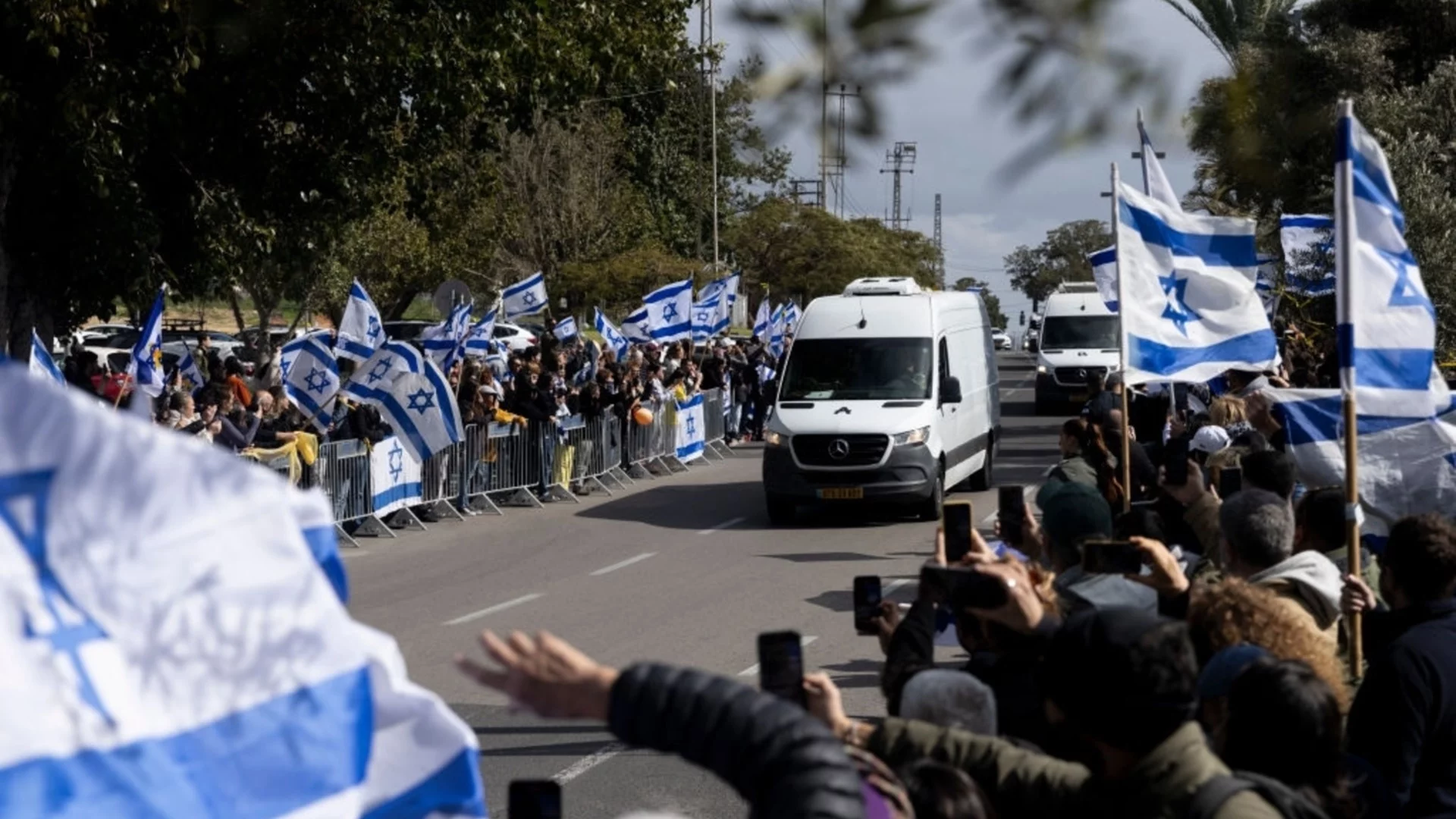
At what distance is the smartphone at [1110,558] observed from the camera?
492 centimetres

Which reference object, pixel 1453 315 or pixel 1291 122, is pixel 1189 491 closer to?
pixel 1291 122

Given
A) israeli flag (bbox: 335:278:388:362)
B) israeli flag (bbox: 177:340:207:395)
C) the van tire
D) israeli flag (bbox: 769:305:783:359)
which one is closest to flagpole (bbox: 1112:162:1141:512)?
israeli flag (bbox: 335:278:388:362)

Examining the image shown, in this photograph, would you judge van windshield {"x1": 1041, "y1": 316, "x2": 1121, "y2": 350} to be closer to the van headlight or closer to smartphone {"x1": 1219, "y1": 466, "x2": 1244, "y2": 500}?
the van headlight

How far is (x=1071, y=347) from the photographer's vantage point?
3584 cm

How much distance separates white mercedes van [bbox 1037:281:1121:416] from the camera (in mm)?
35312

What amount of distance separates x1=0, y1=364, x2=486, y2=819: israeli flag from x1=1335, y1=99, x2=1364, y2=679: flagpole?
4.09m

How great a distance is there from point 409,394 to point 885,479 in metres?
4.91

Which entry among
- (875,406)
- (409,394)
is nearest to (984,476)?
(875,406)

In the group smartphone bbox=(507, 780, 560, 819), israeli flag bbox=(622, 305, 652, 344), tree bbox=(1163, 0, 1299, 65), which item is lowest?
smartphone bbox=(507, 780, 560, 819)

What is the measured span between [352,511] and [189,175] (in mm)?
5274

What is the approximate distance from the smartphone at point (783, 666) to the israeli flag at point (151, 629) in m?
0.73

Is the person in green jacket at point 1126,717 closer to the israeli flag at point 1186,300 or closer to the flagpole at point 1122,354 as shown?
the flagpole at point 1122,354

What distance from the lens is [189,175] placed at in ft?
67.1

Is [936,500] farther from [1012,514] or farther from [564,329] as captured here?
[1012,514]
